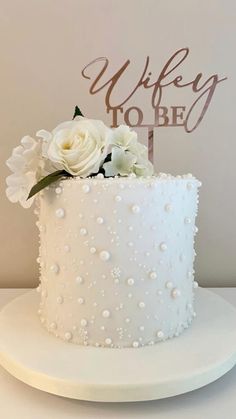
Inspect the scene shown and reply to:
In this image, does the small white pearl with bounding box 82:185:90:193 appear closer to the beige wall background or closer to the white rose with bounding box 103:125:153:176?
the white rose with bounding box 103:125:153:176

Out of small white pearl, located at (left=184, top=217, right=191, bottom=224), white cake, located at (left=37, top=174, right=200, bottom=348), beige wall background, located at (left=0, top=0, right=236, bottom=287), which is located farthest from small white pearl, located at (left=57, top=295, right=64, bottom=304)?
beige wall background, located at (left=0, top=0, right=236, bottom=287)

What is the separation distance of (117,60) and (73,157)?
1.40ft

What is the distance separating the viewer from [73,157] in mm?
721

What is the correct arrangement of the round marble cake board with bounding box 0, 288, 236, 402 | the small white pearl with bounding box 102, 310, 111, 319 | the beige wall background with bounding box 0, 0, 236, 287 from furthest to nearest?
the beige wall background with bounding box 0, 0, 236, 287 → the small white pearl with bounding box 102, 310, 111, 319 → the round marble cake board with bounding box 0, 288, 236, 402

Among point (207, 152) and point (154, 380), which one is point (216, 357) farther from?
point (207, 152)

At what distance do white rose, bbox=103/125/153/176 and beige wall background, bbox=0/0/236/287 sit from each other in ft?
1.03

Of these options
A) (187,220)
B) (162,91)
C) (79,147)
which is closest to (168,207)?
(187,220)

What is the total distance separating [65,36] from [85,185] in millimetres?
504

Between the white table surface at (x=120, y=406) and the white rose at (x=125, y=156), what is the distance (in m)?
0.32

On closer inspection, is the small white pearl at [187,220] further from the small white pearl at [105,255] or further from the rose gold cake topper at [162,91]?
the rose gold cake topper at [162,91]

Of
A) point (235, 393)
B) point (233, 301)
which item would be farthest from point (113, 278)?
point (233, 301)

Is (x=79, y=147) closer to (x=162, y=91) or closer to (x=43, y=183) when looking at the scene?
(x=43, y=183)

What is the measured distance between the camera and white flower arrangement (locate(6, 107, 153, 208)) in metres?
0.72

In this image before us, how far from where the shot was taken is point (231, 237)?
1119mm
